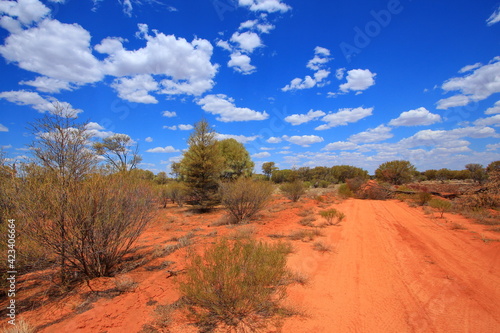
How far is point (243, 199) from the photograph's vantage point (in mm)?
12445

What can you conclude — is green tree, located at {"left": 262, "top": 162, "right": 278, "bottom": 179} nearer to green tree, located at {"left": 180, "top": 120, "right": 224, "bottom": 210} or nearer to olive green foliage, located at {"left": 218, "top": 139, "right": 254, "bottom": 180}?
olive green foliage, located at {"left": 218, "top": 139, "right": 254, "bottom": 180}

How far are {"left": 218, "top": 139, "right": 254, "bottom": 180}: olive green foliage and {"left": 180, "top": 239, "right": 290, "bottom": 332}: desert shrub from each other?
62.8 ft

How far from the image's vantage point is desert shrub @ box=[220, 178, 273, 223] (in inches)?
487

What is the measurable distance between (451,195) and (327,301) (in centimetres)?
1933

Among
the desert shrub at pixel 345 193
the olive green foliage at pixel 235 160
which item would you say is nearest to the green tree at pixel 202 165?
the olive green foliage at pixel 235 160

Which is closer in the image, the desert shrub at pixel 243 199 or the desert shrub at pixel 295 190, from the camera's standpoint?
the desert shrub at pixel 243 199

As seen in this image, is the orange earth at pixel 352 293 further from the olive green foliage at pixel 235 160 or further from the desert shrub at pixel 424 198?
the olive green foliage at pixel 235 160

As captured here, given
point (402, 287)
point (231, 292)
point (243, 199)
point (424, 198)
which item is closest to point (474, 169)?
point (424, 198)

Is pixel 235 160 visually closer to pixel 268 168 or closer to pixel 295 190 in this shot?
pixel 295 190

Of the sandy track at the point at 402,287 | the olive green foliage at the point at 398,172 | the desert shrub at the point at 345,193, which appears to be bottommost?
the sandy track at the point at 402,287

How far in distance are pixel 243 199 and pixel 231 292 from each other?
8.74 metres

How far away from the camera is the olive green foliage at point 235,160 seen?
23.8 m

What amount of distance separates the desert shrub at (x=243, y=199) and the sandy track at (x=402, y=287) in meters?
5.09

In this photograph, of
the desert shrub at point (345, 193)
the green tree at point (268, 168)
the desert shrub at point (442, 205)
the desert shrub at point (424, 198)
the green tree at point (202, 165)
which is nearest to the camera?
the desert shrub at point (442, 205)
